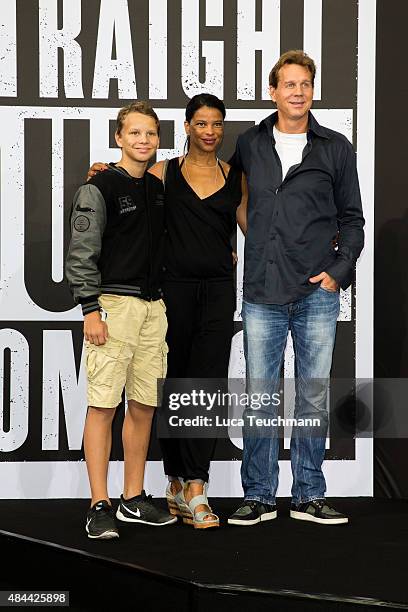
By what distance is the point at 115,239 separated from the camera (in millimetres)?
3020

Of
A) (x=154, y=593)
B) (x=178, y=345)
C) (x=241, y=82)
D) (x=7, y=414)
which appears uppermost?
(x=241, y=82)

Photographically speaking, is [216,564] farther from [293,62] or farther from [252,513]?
[293,62]

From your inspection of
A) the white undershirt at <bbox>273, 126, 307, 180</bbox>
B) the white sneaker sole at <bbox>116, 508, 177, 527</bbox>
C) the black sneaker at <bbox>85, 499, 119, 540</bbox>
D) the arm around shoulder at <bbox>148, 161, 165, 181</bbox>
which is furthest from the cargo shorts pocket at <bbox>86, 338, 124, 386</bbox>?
the white undershirt at <bbox>273, 126, 307, 180</bbox>

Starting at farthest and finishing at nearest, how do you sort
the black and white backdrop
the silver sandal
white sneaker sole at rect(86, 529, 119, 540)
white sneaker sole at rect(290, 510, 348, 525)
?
the black and white backdrop → white sneaker sole at rect(290, 510, 348, 525) → the silver sandal → white sneaker sole at rect(86, 529, 119, 540)

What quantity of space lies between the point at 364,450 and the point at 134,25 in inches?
79.4

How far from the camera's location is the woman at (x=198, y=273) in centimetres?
316

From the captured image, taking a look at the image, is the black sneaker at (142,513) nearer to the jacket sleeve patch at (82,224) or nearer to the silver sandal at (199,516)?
the silver sandal at (199,516)

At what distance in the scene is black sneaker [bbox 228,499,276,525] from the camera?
3.20m

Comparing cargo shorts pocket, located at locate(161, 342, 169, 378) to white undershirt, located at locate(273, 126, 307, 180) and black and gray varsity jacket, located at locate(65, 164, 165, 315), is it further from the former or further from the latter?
white undershirt, located at locate(273, 126, 307, 180)

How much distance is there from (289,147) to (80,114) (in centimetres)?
107

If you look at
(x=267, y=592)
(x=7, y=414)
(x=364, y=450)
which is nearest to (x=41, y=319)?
(x=7, y=414)

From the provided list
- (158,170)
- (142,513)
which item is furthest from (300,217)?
(142,513)

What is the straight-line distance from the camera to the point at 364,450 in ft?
13.1

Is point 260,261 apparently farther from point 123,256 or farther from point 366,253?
point 366,253
